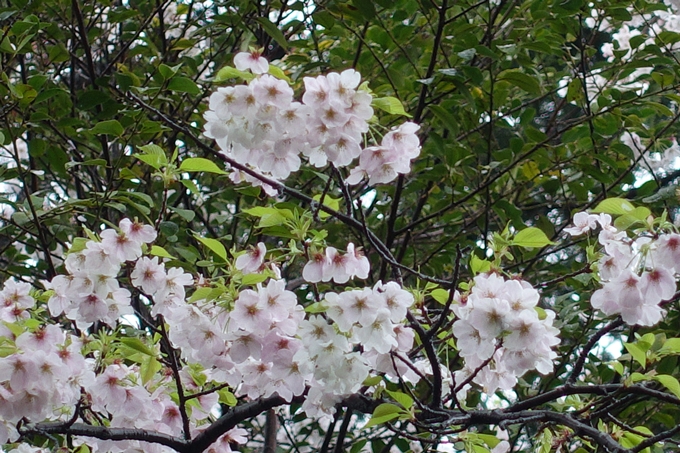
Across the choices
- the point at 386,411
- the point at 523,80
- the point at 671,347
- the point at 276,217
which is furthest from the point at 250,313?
the point at 523,80

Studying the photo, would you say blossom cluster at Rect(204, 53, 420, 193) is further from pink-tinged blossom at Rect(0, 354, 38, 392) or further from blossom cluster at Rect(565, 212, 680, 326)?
pink-tinged blossom at Rect(0, 354, 38, 392)

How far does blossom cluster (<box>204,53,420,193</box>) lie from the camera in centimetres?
119

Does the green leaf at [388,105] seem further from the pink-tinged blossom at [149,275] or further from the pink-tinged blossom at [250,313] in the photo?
the pink-tinged blossom at [149,275]

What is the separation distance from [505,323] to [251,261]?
0.46 m

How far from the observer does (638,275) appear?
3.92 feet

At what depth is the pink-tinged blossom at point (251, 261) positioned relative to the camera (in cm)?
135

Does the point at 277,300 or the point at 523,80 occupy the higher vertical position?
the point at 523,80

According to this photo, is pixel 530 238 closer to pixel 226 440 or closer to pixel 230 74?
pixel 230 74

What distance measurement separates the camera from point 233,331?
1.28 meters

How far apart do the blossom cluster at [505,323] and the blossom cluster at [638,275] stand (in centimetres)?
11

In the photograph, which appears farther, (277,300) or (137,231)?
(137,231)

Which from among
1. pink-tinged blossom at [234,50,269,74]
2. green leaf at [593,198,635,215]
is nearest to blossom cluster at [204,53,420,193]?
pink-tinged blossom at [234,50,269,74]

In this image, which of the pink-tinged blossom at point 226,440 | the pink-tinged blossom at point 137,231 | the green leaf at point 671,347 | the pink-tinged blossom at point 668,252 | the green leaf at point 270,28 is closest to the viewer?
the pink-tinged blossom at point 668,252

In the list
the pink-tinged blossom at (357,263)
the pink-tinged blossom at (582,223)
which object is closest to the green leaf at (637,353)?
the pink-tinged blossom at (582,223)
